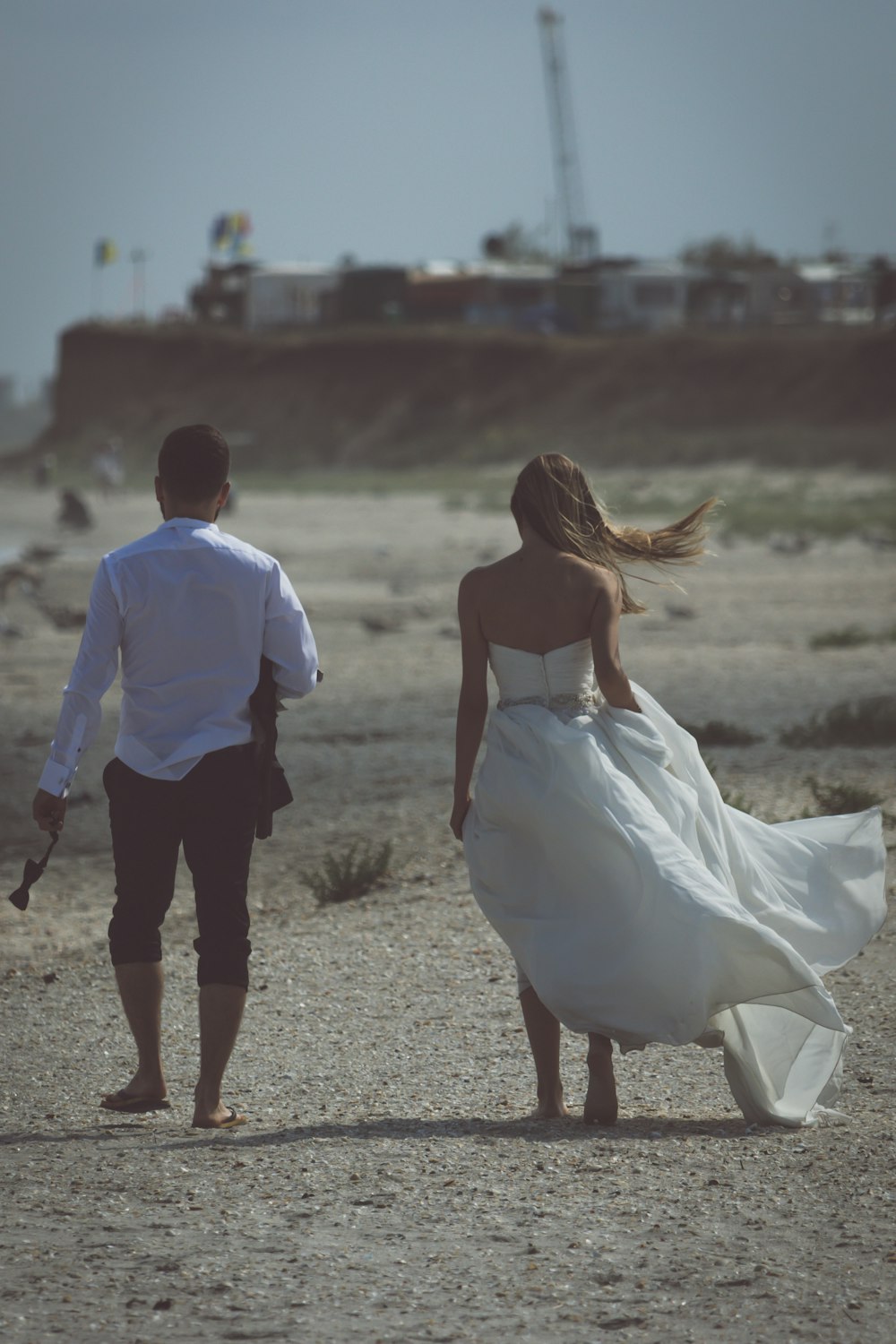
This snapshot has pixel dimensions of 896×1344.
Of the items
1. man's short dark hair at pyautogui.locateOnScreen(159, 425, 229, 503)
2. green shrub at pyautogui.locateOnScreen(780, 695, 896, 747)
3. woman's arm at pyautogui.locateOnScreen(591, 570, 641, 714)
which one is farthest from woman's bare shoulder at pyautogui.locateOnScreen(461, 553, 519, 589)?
green shrub at pyautogui.locateOnScreen(780, 695, 896, 747)

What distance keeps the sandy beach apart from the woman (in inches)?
9.2

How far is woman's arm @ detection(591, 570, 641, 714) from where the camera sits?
4.39 m

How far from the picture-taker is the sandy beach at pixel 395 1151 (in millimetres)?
3270

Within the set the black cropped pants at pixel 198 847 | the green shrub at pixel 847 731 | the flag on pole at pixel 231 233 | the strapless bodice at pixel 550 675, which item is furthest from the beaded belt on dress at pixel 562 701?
the flag on pole at pixel 231 233

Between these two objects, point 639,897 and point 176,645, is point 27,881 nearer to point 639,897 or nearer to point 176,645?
point 176,645

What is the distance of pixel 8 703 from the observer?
1358 cm

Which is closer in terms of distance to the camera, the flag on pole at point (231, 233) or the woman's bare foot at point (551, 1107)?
the woman's bare foot at point (551, 1107)

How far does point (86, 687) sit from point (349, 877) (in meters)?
3.38

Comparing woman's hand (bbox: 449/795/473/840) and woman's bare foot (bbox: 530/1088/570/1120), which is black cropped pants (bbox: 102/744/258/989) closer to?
woman's hand (bbox: 449/795/473/840)

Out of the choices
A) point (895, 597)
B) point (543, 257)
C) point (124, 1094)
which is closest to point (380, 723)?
point (124, 1094)

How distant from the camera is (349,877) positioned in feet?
24.7

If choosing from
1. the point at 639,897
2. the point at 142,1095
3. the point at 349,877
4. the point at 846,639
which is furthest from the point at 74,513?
the point at 639,897

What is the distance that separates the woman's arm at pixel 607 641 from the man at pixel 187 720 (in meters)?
0.75

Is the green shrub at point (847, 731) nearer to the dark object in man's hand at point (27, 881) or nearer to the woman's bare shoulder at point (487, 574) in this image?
the woman's bare shoulder at point (487, 574)
